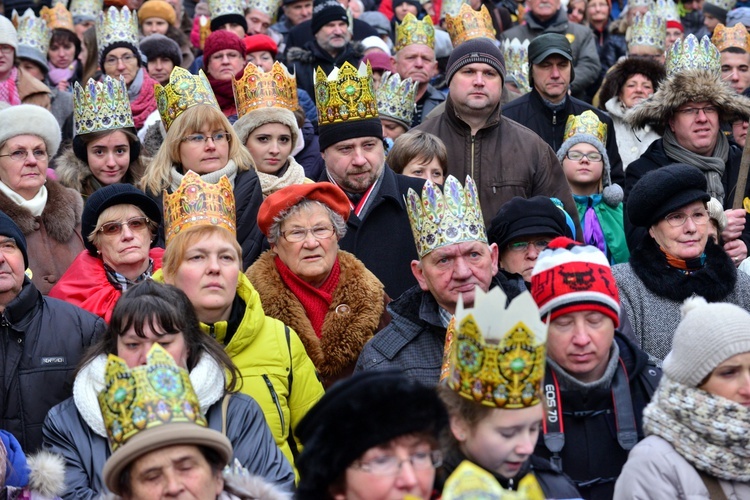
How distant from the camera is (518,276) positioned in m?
7.09

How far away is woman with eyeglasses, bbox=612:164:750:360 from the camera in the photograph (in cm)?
699

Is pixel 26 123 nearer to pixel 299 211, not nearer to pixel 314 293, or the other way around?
pixel 299 211

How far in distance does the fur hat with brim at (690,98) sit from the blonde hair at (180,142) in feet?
9.19

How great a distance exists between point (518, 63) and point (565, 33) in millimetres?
1305

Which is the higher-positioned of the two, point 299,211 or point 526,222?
point 299,211

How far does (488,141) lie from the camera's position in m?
9.02

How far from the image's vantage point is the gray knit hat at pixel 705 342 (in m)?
5.28

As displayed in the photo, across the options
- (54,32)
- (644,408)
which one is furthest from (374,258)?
(54,32)

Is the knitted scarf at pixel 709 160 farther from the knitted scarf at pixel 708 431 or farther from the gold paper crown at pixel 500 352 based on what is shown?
the gold paper crown at pixel 500 352


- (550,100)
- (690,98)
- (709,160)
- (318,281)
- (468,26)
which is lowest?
(318,281)

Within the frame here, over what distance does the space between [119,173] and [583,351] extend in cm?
433

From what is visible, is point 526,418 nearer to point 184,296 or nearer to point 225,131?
point 184,296

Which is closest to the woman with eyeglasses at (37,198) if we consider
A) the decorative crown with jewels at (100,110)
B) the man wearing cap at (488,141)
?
the decorative crown with jewels at (100,110)

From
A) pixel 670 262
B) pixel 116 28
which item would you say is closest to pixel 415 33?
pixel 116 28
